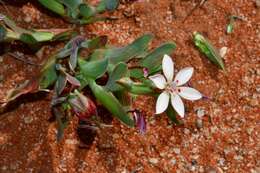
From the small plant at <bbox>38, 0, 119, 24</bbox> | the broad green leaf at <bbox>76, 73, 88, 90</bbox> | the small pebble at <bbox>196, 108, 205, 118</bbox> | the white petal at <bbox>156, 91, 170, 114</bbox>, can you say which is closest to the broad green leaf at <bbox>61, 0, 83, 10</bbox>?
the small plant at <bbox>38, 0, 119, 24</bbox>

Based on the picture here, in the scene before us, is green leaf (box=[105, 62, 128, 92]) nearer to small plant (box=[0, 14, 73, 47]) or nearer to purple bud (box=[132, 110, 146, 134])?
purple bud (box=[132, 110, 146, 134])

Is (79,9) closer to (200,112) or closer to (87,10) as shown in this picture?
(87,10)

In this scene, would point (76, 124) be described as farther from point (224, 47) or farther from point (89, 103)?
point (224, 47)

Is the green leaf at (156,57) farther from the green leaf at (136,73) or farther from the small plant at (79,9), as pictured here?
the small plant at (79,9)

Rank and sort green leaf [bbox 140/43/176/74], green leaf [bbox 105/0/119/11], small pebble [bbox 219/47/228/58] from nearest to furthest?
green leaf [bbox 140/43/176/74], green leaf [bbox 105/0/119/11], small pebble [bbox 219/47/228/58]

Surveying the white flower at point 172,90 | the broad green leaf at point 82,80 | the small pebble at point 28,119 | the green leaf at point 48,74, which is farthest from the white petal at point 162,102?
the small pebble at point 28,119

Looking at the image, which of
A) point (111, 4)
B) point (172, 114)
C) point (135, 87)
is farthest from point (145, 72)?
point (111, 4)

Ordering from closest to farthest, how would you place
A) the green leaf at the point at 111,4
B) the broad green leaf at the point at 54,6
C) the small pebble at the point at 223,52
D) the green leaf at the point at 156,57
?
the green leaf at the point at 156,57, the green leaf at the point at 111,4, the broad green leaf at the point at 54,6, the small pebble at the point at 223,52
